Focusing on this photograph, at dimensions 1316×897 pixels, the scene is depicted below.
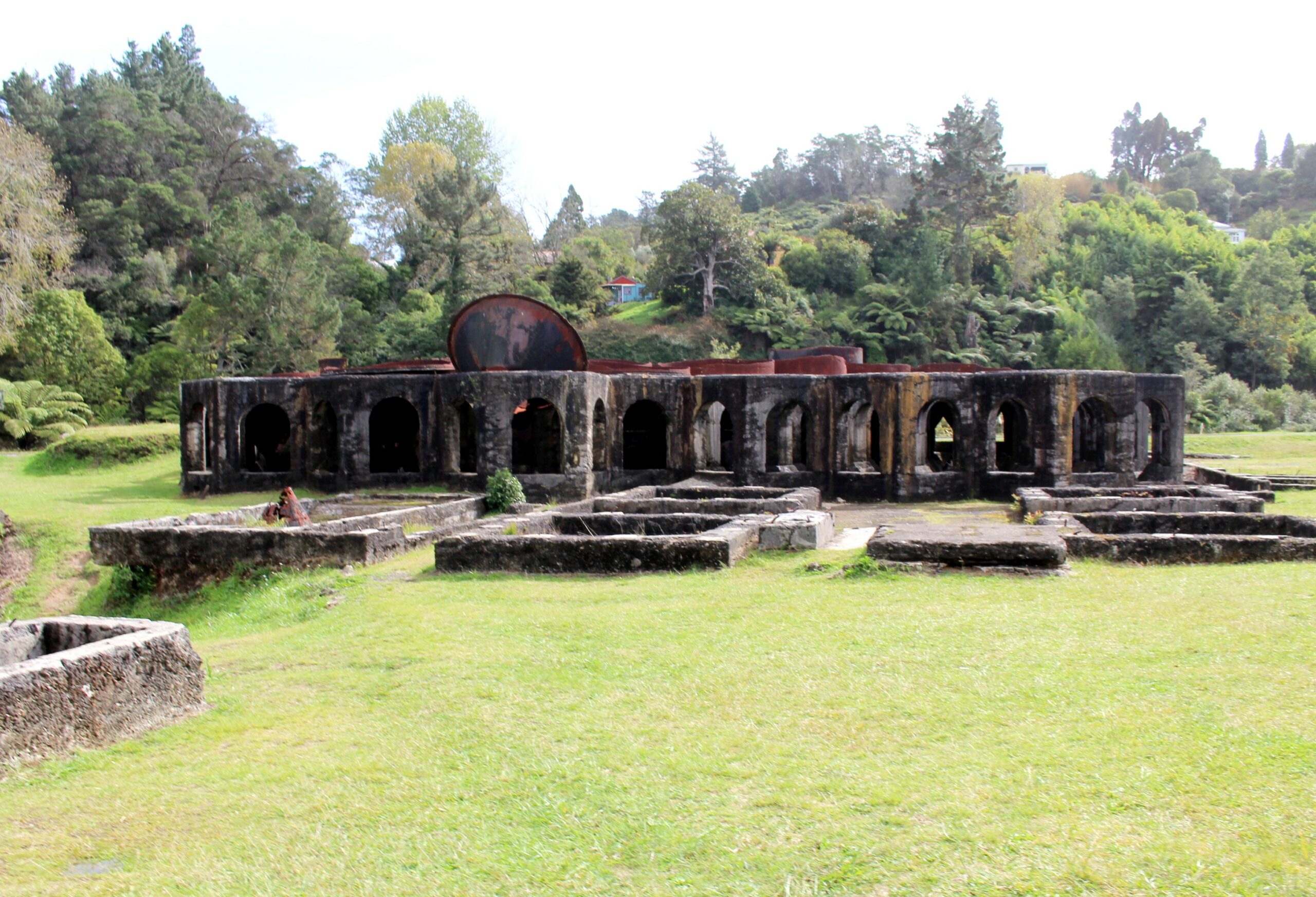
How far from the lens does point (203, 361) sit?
114ft

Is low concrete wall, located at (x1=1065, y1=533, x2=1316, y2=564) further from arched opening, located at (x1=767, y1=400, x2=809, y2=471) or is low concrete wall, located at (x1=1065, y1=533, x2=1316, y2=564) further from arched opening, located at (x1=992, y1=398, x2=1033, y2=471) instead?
arched opening, located at (x1=767, y1=400, x2=809, y2=471)

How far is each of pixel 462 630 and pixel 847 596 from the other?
9.21 ft

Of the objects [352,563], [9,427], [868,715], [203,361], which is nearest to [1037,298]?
[203,361]

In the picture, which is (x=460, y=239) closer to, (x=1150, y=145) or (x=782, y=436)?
(x=782, y=436)

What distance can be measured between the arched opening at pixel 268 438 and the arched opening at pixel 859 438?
414 inches

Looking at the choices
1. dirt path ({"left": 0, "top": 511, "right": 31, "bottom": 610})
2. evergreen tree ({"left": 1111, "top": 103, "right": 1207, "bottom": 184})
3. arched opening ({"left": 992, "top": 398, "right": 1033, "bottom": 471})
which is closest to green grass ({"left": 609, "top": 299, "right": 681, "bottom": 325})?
arched opening ({"left": 992, "top": 398, "right": 1033, "bottom": 471})

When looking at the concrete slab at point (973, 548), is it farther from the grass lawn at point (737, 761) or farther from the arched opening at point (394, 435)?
the arched opening at point (394, 435)

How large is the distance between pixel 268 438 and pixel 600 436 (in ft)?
23.8

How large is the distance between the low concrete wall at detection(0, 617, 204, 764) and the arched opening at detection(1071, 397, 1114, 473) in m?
15.8

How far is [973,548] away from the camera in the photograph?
901 centimetres

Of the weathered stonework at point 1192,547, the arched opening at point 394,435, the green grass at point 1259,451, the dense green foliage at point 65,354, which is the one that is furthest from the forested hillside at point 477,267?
the weathered stonework at point 1192,547

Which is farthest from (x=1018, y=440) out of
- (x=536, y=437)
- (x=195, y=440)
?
(x=195, y=440)

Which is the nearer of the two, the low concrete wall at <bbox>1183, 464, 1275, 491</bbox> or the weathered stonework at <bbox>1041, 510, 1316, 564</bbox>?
the weathered stonework at <bbox>1041, 510, 1316, 564</bbox>

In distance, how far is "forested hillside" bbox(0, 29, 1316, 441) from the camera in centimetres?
3453
